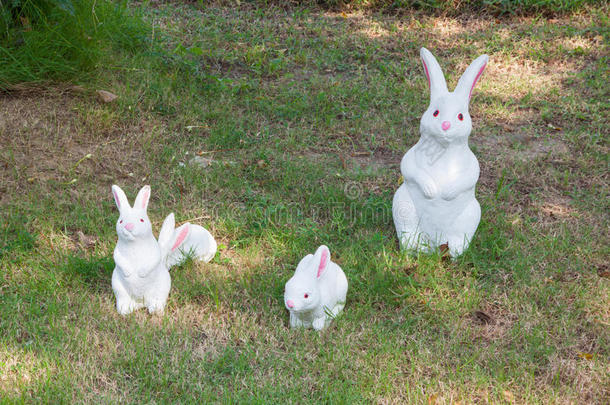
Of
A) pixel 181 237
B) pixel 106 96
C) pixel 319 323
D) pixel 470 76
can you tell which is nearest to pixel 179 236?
pixel 181 237

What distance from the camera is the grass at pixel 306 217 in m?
3.04

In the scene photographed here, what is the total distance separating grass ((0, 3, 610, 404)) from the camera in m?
3.04

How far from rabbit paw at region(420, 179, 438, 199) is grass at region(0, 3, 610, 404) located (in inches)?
15.3

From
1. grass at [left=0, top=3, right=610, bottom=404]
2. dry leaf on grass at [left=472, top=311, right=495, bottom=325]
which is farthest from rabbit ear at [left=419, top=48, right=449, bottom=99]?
dry leaf on grass at [left=472, top=311, right=495, bottom=325]

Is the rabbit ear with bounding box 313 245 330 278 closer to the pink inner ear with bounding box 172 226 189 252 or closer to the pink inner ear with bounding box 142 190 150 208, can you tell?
the pink inner ear with bounding box 172 226 189 252

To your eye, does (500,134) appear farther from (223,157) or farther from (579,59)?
(223,157)

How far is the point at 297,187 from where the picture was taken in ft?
14.7

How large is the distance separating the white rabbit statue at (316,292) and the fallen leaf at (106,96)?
2.69 m

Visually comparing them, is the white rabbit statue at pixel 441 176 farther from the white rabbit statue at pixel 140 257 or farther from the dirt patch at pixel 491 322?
the white rabbit statue at pixel 140 257

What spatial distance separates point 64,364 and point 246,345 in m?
0.87

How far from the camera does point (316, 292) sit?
3.11m

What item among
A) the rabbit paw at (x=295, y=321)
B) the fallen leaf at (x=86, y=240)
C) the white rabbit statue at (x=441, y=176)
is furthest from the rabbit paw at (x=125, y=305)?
the white rabbit statue at (x=441, y=176)

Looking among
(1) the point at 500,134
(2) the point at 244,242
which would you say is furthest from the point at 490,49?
(2) the point at 244,242

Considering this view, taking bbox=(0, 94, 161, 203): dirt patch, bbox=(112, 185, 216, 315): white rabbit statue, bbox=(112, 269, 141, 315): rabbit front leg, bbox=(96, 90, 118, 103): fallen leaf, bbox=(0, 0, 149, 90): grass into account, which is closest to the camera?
bbox=(112, 185, 216, 315): white rabbit statue
